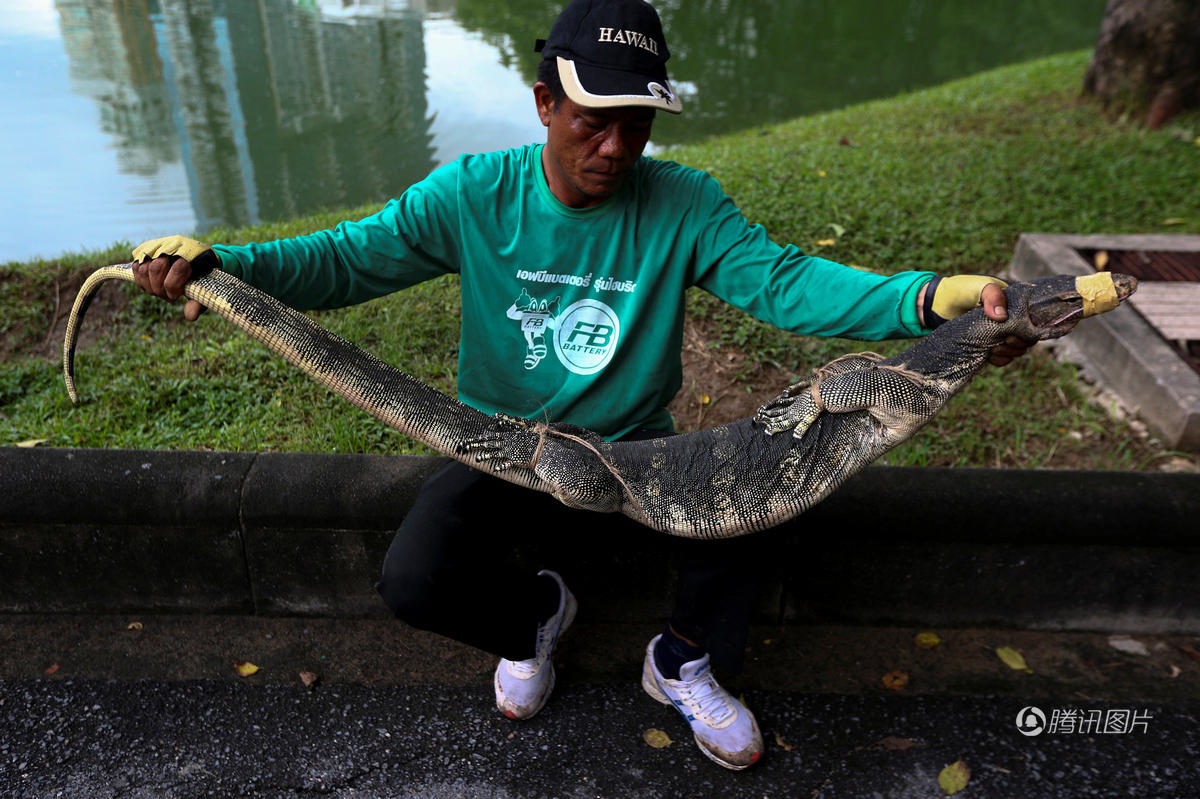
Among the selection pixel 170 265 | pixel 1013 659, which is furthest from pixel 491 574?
pixel 1013 659

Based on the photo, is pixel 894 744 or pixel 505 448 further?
pixel 894 744

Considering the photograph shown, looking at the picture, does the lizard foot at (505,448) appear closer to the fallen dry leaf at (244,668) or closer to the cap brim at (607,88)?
the cap brim at (607,88)

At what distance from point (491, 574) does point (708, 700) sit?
62 centimetres

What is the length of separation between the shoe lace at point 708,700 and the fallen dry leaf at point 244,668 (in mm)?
1170

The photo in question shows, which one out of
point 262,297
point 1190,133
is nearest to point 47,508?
point 262,297

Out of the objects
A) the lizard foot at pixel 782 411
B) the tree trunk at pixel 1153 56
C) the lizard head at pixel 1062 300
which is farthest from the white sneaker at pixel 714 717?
the tree trunk at pixel 1153 56

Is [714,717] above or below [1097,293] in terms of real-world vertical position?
below

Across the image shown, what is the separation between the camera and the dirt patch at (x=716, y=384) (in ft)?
11.3

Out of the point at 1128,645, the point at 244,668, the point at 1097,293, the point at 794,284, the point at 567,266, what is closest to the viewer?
the point at 1097,293

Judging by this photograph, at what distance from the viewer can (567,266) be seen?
2207mm

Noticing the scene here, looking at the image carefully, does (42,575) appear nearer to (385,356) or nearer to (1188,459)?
(385,356)

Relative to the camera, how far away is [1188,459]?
3244mm

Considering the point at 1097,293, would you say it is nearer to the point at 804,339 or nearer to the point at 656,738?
the point at 656,738

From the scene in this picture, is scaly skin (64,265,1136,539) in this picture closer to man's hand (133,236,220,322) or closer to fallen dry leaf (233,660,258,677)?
man's hand (133,236,220,322)
